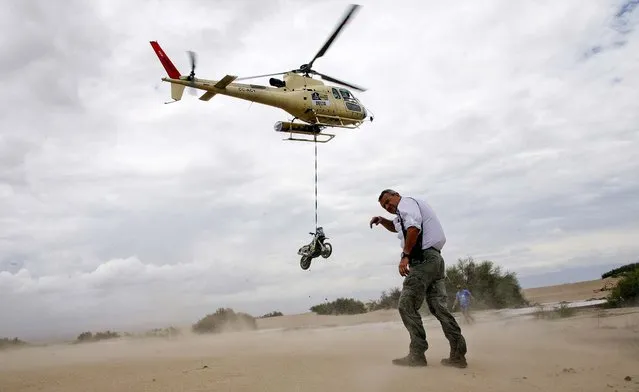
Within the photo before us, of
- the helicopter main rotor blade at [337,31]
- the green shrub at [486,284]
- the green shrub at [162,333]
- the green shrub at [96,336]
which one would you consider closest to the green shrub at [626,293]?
the green shrub at [486,284]

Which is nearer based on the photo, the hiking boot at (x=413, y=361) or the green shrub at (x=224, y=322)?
the hiking boot at (x=413, y=361)

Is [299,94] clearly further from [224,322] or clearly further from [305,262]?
[224,322]

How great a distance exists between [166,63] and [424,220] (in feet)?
37.3

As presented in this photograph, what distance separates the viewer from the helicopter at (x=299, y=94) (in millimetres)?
15227

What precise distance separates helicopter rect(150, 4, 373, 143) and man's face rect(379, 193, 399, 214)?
8739 millimetres

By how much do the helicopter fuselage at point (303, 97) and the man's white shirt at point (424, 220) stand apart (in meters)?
9.70

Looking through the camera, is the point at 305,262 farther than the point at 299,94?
No

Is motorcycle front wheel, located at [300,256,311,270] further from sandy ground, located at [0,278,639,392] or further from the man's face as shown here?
the man's face

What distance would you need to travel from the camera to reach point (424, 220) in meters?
6.78

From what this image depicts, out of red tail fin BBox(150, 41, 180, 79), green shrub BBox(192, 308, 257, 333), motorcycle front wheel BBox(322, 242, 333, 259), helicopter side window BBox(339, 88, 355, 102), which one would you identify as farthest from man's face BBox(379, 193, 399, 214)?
green shrub BBox(192, 308, 257, 333)

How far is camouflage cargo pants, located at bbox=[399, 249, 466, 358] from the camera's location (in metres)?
6.47

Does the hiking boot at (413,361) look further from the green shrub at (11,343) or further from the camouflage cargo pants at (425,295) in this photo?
the green shrub at (11,343)

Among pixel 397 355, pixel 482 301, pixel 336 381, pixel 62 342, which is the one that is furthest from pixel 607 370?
pixel 482 301

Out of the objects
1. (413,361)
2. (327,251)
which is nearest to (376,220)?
(413,361)
